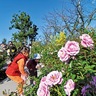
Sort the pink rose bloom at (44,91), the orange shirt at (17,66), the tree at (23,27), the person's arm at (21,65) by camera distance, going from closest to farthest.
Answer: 1. the pink rose bloom at (44,91)
2. the person's arm at (21,65)
3. the orange shirt at (17,66)
4. the tree at (23,27)

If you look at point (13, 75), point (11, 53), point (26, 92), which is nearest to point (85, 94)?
point (26, 92)

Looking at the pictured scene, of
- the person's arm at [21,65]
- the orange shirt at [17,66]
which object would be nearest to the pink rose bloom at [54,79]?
the person's arm at [21,65]

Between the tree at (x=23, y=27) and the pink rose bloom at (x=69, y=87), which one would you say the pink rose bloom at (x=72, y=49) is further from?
the tree at (x=23, y=27)

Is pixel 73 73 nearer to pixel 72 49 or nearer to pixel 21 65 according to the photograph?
pixel 72 49

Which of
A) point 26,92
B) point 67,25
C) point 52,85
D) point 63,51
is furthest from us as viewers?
point 67,25

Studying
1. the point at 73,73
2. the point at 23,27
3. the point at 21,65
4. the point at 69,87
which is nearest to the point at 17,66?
the point at 21,65

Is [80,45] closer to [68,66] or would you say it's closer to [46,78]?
[68,66]

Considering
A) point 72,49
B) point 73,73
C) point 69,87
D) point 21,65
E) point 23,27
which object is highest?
point 23,27

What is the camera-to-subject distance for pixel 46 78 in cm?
238

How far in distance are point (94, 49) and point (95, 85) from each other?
1.32 feet

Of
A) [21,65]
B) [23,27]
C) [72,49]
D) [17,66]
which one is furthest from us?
[23,27]

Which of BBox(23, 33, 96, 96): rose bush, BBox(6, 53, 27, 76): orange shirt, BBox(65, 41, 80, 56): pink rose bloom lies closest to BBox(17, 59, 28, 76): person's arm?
BBox(6, 53, 27, 76): orange shirt

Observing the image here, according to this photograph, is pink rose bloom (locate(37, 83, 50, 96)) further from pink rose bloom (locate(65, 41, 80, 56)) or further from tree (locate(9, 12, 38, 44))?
tree (locate(9, 12, 38, 44))

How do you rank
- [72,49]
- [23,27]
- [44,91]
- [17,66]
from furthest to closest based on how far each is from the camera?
[23,27]
[17,66]
[72,49]
[44,91]
